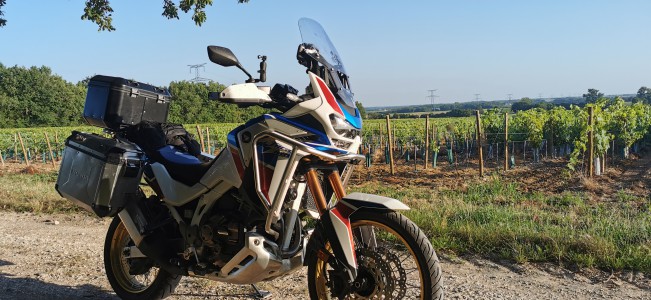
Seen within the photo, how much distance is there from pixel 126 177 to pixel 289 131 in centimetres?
149

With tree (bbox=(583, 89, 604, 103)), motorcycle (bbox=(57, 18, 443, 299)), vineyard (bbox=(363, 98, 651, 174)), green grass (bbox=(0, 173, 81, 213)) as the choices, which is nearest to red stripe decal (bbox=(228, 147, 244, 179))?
motorcycle (bbox=(57, 18, 443, 299))

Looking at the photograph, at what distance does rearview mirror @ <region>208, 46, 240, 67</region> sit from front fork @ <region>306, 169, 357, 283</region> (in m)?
0.71

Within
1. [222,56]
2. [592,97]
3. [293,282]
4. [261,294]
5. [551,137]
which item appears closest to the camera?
[222,56]

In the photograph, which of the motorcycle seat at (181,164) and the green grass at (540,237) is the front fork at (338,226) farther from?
the green grass at (540,237)

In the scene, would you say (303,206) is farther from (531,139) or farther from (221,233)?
(531,139)

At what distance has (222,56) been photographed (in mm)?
2639

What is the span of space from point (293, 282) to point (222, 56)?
6.86 ft

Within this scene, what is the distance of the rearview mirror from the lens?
262 centimetres

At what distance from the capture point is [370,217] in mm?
2781

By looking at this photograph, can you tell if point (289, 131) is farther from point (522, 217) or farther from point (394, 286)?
point (522, 217)

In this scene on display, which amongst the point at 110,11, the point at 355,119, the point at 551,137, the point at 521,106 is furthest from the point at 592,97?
the point at 355,119

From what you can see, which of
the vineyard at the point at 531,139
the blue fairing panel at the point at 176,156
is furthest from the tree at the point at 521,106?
the blue fairing panel at the point at 176,156

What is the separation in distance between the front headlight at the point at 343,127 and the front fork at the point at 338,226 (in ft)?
0.85

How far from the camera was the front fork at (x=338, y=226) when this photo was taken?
2723 millimetres
